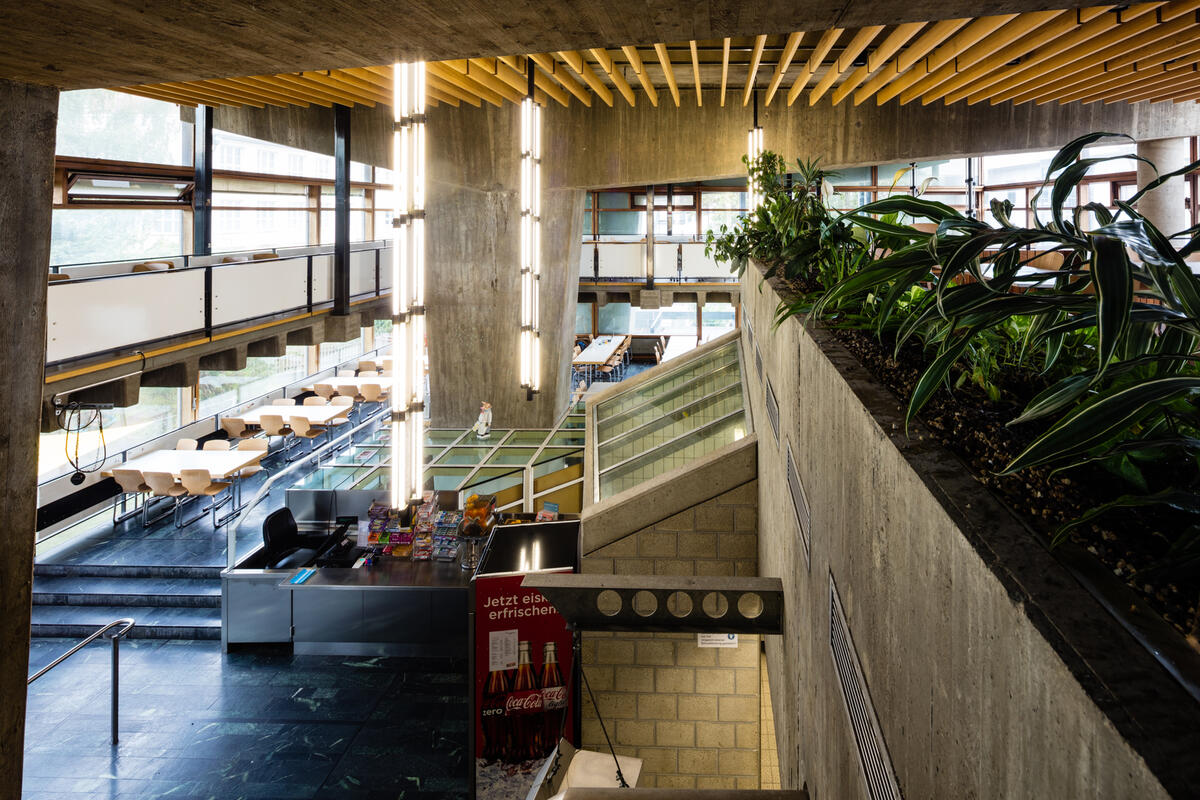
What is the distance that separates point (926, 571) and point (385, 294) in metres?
14.2

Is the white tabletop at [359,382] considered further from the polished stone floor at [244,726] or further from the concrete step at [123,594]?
the polished stone floor at [244,726]

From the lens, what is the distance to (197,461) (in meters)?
9.87

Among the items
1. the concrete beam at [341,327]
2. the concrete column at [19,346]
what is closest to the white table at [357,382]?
→ the concrete beam at [341,327]

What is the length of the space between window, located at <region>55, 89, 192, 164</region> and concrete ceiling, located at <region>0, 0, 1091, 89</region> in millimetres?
10773

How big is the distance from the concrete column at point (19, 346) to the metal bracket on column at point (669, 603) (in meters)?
2.24

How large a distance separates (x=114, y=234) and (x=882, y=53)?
1106 centimetres

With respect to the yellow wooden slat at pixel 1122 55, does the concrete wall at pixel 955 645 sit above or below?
below

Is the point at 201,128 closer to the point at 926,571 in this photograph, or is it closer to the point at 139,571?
the point at 139,571

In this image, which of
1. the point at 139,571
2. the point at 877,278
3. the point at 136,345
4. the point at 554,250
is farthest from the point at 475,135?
the point at 877,278

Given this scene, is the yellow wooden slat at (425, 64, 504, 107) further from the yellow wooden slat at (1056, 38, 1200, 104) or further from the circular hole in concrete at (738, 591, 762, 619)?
the yellow wooden slat at (1056, 38, 1200, 104)

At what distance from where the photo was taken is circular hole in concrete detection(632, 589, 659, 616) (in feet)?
12.9

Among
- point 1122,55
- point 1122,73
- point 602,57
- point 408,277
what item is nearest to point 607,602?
point 408,277

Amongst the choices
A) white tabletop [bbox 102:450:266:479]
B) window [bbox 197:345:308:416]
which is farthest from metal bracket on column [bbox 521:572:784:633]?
window [bbox 197:345:308:416]

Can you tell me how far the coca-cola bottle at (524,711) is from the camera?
207 inches
